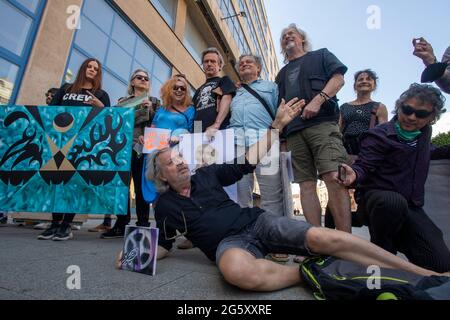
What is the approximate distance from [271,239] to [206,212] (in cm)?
45

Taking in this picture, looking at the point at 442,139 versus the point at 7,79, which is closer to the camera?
the point at 7,79

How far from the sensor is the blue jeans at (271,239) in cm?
146

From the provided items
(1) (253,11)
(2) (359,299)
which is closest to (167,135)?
(2) (359,299)

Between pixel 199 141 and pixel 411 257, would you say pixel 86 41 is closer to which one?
pixel 199 141

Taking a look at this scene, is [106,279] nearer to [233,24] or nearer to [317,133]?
[317,133]

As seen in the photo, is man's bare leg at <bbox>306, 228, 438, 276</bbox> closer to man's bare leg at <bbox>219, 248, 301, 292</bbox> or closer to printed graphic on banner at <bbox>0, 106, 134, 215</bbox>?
man's bare leg at <bbox>219, 248, 301, 292</bbox>

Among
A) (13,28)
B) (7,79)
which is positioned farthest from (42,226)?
(13,28)

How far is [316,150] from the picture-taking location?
7.61 ft

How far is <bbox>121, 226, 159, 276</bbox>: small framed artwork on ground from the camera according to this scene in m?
1.54

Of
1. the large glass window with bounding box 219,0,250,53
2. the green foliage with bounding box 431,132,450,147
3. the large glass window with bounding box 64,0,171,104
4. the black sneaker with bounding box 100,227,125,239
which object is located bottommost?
the black sneaker with bounding box 100,227,125,239

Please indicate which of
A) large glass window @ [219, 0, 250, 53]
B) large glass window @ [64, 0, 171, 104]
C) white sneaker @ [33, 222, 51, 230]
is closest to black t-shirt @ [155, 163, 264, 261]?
white sneaker @ [33, 222, 51, 230]

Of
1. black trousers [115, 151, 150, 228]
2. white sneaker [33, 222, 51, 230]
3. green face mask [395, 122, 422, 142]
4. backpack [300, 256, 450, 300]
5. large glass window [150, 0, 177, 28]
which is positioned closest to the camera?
backpack [300, 256, 450, 300]

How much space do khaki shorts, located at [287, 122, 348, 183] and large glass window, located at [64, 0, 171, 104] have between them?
4.85 metres
